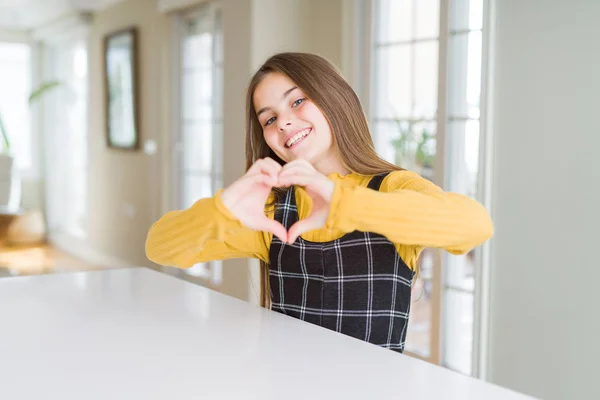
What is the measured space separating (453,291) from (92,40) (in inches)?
137

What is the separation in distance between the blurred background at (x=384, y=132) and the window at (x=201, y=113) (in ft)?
0.05

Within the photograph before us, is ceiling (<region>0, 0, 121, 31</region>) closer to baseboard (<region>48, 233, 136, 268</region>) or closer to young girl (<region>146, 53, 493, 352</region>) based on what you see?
baseboard (<region>48, 233, 136, 268</region>)

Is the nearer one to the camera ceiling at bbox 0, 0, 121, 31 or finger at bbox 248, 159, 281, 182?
finger at bbox 248, 159, 281, 182

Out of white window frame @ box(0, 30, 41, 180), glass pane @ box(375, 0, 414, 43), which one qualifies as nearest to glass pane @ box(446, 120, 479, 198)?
glass pane @ box(375, 0, 414, 43)

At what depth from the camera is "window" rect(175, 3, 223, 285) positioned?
486 centimetres

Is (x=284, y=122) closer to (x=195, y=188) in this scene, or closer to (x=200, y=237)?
(x=200, y=237)

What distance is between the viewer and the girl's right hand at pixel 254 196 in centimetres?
112

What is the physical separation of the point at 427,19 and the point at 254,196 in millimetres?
2326

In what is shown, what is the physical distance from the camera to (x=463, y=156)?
3059mm

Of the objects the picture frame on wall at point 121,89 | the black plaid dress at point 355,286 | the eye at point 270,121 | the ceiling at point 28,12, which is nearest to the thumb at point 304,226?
the black plaid dress at point 355,286

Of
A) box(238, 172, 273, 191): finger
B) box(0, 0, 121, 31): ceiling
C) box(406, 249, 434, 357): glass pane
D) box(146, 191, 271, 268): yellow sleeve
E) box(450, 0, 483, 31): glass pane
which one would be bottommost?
box(406, 249, 434, 357): glass pane

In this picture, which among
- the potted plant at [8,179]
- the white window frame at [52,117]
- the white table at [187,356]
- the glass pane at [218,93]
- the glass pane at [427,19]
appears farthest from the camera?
the glass pane at [218,93]

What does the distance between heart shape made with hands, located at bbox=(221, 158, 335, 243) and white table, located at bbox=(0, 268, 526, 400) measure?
157 mm

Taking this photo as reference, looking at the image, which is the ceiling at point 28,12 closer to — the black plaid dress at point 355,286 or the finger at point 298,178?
the black plaid dress at point 355,286
